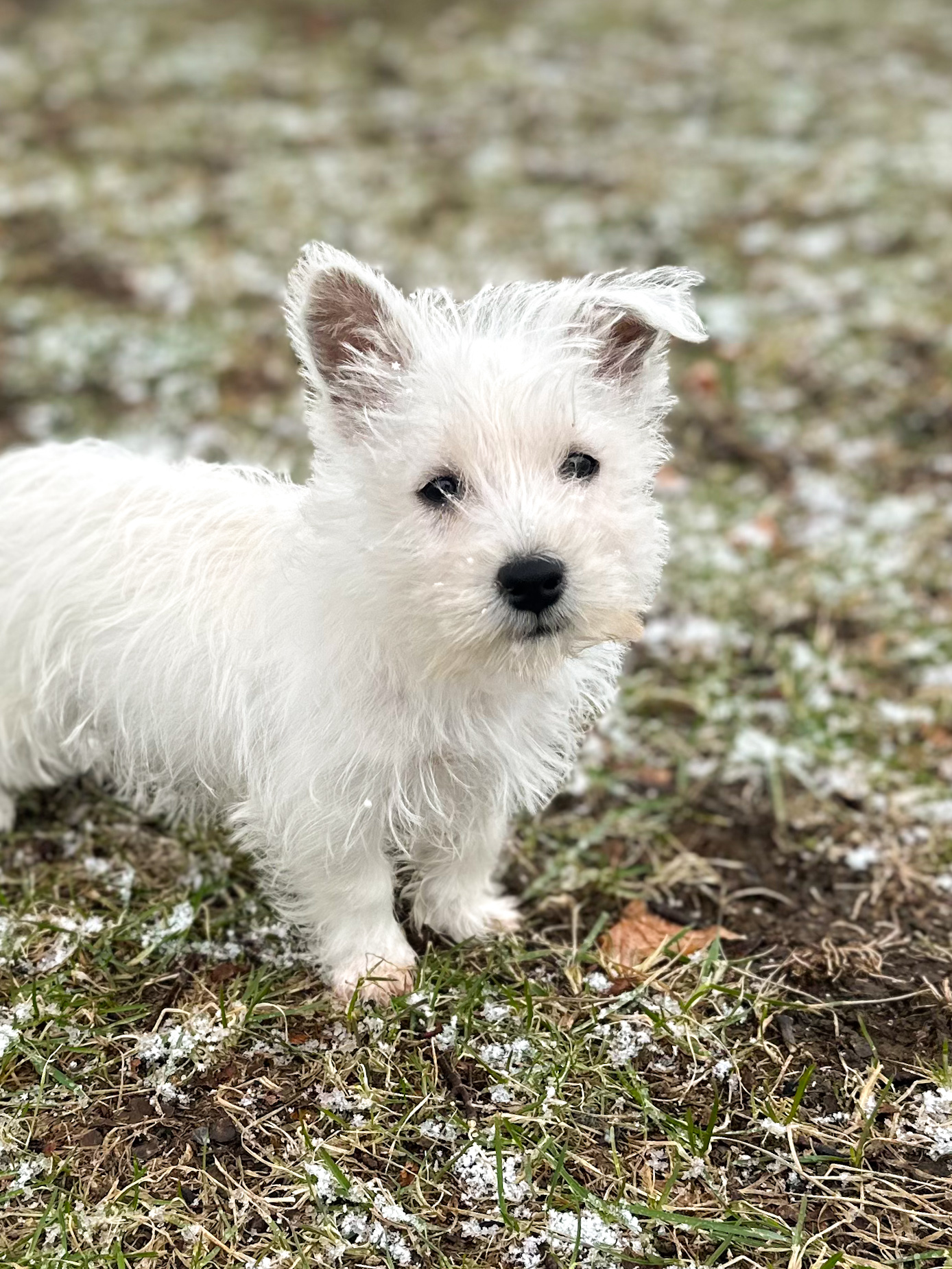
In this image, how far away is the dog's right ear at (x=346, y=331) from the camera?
2500 mm

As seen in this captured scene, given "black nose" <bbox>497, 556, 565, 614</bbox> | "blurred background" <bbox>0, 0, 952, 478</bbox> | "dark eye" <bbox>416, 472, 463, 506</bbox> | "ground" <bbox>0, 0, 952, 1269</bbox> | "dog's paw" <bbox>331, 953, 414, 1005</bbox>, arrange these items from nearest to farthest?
"black nose" <bbox>497, 556, 565, 614</bbox>, "dark eye" <bbox>416, 472, 463, 506</bbox>, "ground" <bbox>0, 0, 952, 1269</bbox>, "dog's paw" <bbox>331, 953, 414, 1005</bbox>, "blurred background" <bbox>0, 0, 952, 478</bbox>

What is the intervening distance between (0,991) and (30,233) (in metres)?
6.19

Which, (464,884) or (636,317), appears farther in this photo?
(464,884)

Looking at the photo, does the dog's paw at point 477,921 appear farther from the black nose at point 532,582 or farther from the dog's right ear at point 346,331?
the dog's right ear at point 346,331

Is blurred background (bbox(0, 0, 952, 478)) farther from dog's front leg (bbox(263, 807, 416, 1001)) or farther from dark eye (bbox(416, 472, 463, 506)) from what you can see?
dark eye (bbox(416, 472, 463, 506))

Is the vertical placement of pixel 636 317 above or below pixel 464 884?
Result: above

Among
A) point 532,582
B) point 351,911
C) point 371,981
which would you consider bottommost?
point 371,981

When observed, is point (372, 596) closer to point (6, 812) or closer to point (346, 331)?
point (346, 331)

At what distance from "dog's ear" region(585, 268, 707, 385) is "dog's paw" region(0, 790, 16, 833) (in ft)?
7.57

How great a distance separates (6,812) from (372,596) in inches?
71.0

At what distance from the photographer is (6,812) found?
12.0 feet

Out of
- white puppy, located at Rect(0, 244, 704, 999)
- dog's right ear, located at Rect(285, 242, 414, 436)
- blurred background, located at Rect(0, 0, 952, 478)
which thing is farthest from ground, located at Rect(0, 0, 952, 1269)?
dog's right ear, located at Rect(285, 242, 414, 436)

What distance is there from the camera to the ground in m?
2.71

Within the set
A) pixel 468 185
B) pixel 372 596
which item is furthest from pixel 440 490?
pixel 468 185
